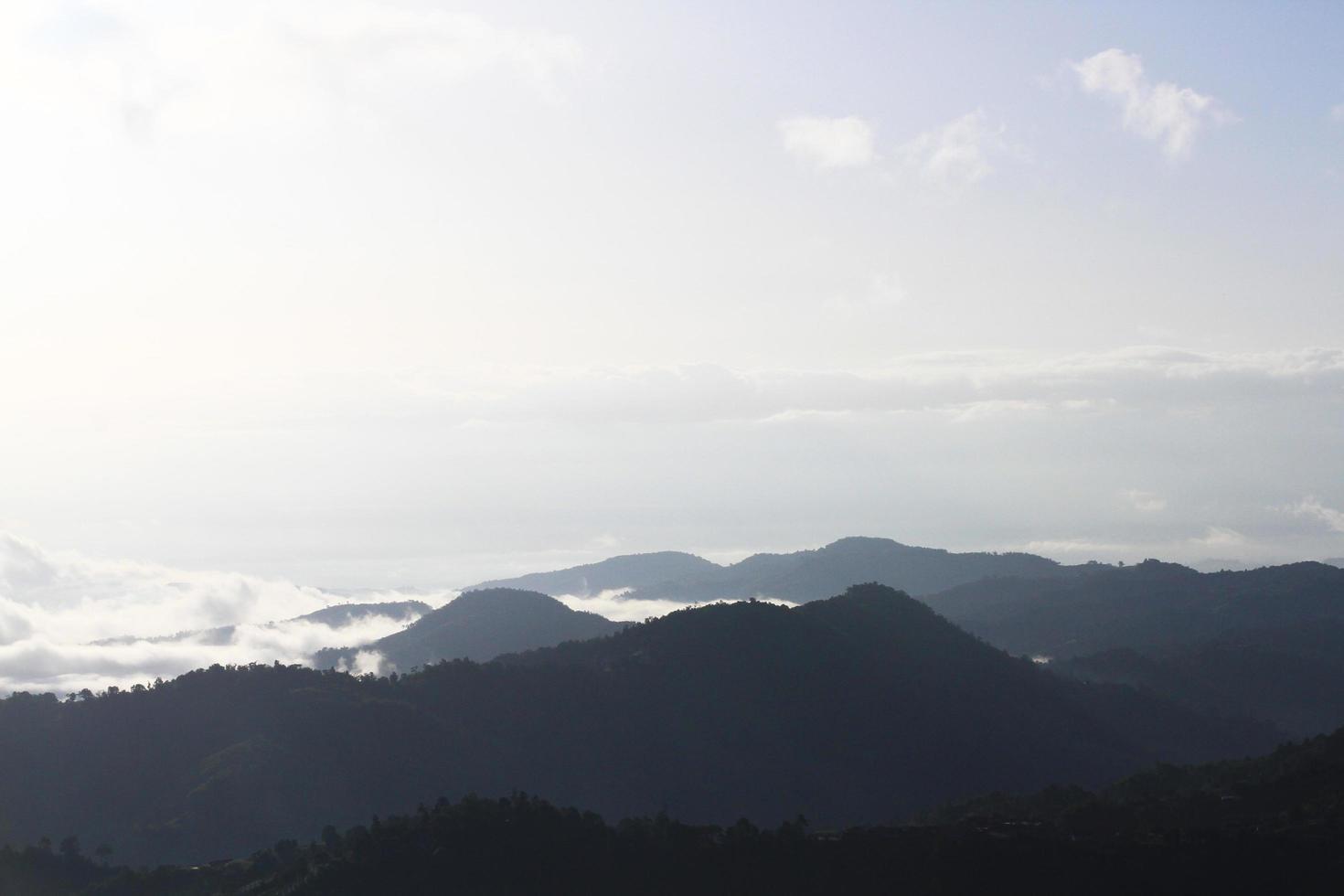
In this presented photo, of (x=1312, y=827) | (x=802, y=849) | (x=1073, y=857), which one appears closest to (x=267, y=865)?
(x=802, y=849)

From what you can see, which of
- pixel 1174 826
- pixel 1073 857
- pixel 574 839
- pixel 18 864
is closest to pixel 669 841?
pixel 574 839

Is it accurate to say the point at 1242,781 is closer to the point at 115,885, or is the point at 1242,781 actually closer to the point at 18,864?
the point at 115,885

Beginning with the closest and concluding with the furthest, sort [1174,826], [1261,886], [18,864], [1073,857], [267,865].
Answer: [1261,886], [1073,857], [1174,826], [267,865], [18,864]

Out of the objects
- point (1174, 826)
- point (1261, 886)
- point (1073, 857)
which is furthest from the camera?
point (1174, 826)

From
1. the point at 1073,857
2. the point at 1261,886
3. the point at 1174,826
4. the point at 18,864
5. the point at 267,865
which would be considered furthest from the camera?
the point at 18,864

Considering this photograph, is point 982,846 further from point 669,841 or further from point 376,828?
point 376,828

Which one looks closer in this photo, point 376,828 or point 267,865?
point 376,828
